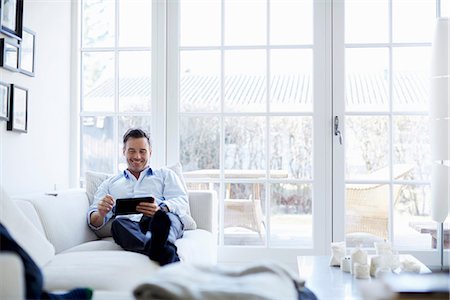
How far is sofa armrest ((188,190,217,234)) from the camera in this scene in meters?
3.18

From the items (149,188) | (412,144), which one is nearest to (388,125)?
(412,144)

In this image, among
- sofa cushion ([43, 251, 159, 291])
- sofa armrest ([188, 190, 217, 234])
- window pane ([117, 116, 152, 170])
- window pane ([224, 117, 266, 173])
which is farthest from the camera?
window pane ([117, 116, 152, 170])

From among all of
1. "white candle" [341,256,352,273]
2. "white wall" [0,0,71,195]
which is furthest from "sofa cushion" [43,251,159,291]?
"white wall" [0,0,71,195]

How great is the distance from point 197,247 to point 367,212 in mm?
1426

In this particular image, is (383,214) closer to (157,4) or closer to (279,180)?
(279,180)

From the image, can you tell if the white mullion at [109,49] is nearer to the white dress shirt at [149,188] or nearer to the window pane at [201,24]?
the window pane at [201,24]

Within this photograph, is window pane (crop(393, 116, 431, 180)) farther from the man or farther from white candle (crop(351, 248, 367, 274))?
the man

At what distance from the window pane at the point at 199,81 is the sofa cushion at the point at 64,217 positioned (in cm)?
113

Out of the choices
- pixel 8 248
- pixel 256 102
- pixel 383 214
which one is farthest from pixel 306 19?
pixel 8 248

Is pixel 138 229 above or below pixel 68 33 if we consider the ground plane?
below

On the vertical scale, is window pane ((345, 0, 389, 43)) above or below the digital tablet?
above

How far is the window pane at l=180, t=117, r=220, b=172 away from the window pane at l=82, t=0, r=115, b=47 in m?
0.85

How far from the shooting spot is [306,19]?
3.70 meters

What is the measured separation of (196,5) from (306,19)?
80 centimetres
